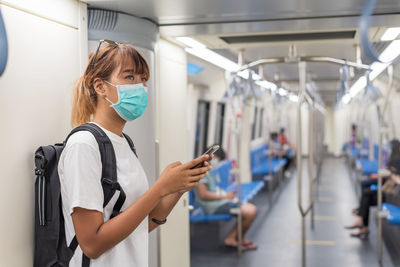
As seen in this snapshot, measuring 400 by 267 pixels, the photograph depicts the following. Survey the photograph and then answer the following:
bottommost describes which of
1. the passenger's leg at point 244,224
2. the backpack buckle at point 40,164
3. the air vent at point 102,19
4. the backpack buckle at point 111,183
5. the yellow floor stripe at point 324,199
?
the yellow floor stripe at point 324,199

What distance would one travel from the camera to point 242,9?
240cm

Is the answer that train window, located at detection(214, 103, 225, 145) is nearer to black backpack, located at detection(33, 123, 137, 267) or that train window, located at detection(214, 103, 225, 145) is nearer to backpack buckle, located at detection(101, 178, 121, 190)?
black backpack, located at detection(33, 123, 137, 267)

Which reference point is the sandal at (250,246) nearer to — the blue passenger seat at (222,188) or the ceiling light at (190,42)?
the blue passenger seat at (222,188)

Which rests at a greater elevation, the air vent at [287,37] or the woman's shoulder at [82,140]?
the air vent at [287,37]

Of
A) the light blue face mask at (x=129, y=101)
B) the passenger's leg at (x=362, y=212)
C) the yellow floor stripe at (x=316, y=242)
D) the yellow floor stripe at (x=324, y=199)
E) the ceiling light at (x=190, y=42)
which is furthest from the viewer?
the yellow floor stripe at (x=324, y=199)

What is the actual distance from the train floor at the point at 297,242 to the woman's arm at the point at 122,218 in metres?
4.12

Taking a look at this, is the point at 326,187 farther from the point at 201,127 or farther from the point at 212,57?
the point at 212,57

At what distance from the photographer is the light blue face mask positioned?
1.68 m

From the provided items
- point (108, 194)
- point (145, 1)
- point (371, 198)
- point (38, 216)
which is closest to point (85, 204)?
point (108, 194)

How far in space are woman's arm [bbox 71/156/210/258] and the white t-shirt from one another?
0.14 feet

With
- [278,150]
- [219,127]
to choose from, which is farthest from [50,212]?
[278,150]

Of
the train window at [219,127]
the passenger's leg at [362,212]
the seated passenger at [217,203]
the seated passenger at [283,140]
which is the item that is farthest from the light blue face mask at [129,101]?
the seated passenger at [283,140]

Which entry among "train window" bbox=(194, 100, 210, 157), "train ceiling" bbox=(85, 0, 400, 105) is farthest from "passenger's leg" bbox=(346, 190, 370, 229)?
"train ceiling" bbox=(85, 0, 400, 105)

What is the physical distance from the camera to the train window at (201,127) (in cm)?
891
